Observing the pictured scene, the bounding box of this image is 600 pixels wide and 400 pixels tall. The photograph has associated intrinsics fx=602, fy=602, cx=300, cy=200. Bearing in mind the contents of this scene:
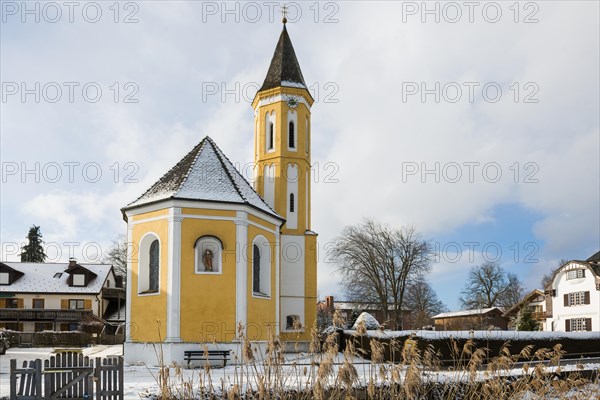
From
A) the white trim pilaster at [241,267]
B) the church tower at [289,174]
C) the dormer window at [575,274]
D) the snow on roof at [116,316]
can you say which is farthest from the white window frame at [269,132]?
the snow on roof at [116,316]

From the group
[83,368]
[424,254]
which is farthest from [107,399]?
[424,254]

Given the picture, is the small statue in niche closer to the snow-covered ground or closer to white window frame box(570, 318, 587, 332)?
the snow-covered ground

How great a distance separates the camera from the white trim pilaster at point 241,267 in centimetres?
2252

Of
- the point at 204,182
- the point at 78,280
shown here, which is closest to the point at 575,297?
the point at 204,182

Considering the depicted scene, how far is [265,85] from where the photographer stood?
30625mm

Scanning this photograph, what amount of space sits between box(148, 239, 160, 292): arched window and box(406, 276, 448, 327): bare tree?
2520cm

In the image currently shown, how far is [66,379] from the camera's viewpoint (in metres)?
11.9

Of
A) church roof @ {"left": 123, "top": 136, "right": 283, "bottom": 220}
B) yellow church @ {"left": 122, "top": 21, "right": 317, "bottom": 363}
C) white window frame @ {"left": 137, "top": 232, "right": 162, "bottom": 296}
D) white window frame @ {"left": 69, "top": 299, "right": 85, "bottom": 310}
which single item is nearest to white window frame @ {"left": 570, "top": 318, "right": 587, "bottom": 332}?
yellow church @ {"left": 122, "top": 21, "right": 317, "bottom": 363}

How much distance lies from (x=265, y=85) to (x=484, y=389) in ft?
82.6

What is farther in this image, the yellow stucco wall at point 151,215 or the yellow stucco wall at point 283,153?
the yellow stucco wall at point 283,153

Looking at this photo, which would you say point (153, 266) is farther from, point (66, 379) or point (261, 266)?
point (66, 379)

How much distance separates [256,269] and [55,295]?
32991 mm

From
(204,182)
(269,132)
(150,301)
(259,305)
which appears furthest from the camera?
(269,132)

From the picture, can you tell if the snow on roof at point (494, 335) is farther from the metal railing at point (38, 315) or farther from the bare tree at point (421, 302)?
the metal railing at point (38, 315)
